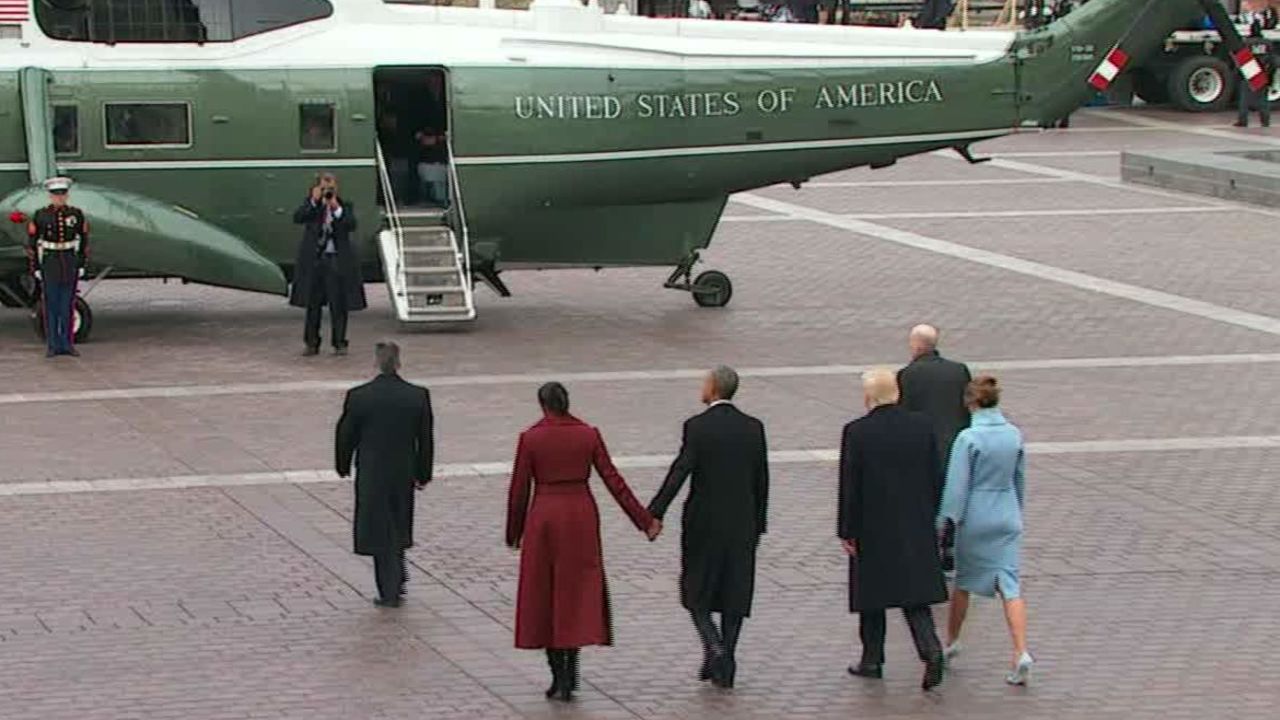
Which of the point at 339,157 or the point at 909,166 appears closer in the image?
the point at 339,157

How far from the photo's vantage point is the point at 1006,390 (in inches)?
739

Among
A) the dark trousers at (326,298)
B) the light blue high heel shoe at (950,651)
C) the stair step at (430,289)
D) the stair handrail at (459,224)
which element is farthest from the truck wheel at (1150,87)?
the light blue high heel shoe at (950,651)

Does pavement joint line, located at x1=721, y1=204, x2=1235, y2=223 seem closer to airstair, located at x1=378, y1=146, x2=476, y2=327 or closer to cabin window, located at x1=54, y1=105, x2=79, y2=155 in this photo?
airstair, located at x1=378, y1=146, x2=476, y2=327

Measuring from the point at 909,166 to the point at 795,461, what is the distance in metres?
20.2

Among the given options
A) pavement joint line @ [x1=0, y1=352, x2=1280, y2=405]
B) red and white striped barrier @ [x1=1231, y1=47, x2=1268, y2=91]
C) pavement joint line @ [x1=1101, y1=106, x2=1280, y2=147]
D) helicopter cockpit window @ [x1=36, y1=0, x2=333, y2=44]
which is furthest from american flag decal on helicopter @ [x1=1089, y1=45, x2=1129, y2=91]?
pavement joint line @ [x1=1101, y1=106, x2=1280, y2=147]

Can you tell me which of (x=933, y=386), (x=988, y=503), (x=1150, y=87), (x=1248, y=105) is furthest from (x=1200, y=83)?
(x=988, y=503)

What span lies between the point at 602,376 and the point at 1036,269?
7.31m

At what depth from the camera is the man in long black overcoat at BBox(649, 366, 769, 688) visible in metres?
10.8

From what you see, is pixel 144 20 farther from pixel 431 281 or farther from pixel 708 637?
pixel 708 637

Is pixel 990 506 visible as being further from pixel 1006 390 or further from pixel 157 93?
pixel 157 93

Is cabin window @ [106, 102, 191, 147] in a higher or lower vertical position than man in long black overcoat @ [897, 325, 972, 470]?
higher

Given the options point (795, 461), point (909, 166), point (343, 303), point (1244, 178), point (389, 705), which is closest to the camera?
point (389, 705)

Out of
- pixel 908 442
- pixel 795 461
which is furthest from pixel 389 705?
pixel 795 461

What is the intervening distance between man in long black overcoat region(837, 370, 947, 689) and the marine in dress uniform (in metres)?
10.4
